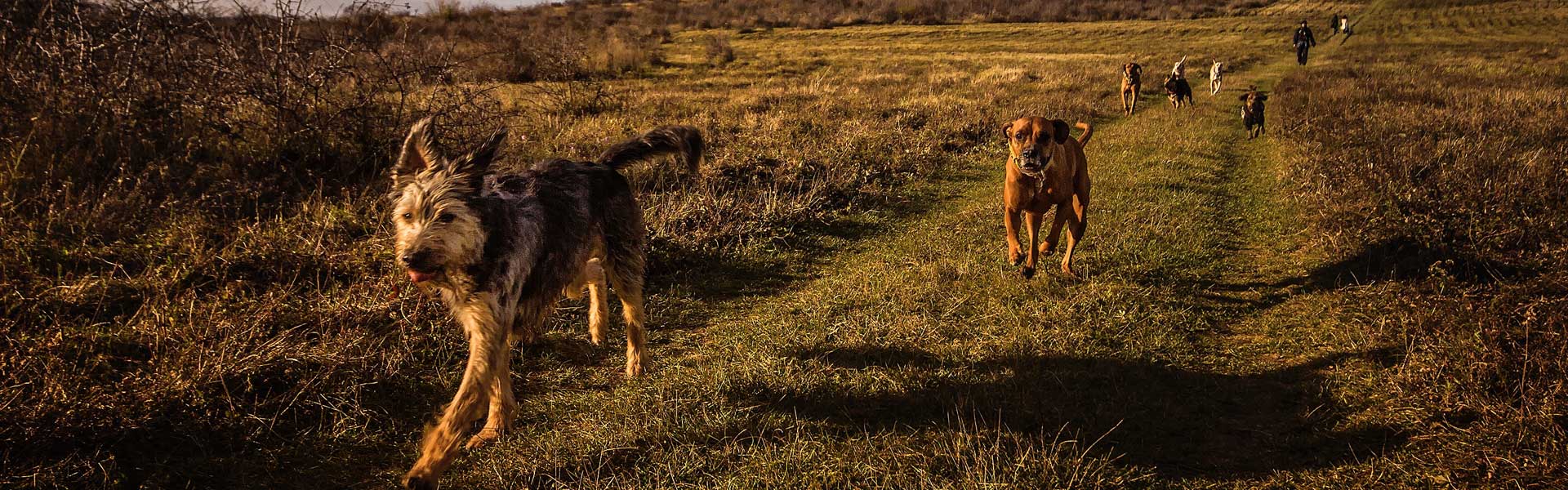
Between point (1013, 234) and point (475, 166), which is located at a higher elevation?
point (475, 166)

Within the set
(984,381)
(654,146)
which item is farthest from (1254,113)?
(654,146)

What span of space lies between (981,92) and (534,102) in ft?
35.7

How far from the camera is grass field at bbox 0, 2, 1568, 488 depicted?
3289 millimetres

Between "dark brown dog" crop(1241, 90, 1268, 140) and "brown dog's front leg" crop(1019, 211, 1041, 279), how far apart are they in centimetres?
939

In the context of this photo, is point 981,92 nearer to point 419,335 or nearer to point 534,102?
point 534,102

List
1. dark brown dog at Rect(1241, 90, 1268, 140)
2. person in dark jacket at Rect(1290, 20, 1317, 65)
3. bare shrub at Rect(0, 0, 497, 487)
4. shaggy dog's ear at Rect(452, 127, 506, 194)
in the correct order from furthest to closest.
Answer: person in dark jacket at Rect(1290, 20, 1317, 65) → dark brown dog at Rect(1241, 90, 1268, 140) → bare shrub at Rect(0, 0, 497, 487) → shaggy dog's ear at Rect(452, 127, 506, 194)

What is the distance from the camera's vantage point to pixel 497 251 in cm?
320

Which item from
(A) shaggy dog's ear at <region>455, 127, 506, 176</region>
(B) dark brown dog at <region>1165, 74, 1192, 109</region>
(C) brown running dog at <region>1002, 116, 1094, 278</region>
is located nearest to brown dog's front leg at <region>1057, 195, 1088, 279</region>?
(C) brown running dog at <region>1002, 116, 1094, 278</region>

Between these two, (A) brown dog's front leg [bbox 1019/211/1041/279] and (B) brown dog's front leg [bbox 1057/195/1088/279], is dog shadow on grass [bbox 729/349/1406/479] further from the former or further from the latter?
(B) brown dog's front leg [bbox 1057/195/1088/279]

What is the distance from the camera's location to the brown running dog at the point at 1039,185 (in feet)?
18.5

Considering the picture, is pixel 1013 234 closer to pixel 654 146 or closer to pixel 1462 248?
pixel 654 146

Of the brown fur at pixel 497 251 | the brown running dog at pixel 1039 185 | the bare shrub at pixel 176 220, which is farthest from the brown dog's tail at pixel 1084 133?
the bare shrub at pixel 176 220

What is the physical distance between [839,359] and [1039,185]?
2.31 m

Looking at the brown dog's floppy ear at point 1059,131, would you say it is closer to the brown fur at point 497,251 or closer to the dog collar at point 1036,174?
the dog collar at point 1036,174
